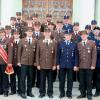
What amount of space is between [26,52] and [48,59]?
0.56m

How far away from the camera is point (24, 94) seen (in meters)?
11.1

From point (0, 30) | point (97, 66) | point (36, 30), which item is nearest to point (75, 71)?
point (97, 66)

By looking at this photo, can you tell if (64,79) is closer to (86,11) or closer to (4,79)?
(4,79)

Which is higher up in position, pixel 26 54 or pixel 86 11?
pixel 86 11

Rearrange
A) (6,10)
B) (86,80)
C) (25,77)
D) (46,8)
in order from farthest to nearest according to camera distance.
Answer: (46,8) → (6,10) → (25,77) → (86,80)

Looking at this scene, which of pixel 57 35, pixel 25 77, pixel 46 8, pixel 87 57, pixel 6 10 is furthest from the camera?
pixel 46 8

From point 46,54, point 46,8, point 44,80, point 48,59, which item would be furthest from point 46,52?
point 46,8

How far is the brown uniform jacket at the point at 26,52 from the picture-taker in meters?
10.9

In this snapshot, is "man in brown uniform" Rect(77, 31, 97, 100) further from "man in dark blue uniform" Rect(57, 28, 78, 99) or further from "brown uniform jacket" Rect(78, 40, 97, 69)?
"man in dark blue uniform" Rect(57, 28, 78, 99)

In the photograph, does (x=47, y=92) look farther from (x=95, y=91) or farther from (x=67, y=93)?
(x=95, y=91)

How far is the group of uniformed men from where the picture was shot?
10.8m

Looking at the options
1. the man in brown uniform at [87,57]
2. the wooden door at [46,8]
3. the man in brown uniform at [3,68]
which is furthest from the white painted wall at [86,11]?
the man in brown uniform at [3,68]

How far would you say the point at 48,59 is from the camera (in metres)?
10.9

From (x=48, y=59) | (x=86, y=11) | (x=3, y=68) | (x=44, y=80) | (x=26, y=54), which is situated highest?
(x=86, y=11)
